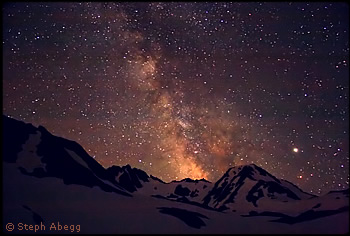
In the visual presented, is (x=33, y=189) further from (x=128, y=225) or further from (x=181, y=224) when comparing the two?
(x=181, y=224)

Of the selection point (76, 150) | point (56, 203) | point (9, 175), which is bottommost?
point (56, 203)

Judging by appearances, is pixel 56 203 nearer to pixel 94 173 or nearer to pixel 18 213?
pixel 18 213

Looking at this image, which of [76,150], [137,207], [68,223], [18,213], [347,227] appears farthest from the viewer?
[76,150]

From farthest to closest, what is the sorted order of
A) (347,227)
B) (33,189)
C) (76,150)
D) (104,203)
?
(76,150) < (104,203) < (33,189) < (347,227)

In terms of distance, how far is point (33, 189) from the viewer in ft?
292

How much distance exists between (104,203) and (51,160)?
3319cm

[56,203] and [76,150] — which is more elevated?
[76,150]

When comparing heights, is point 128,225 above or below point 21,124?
below

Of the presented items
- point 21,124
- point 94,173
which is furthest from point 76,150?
point 21,124

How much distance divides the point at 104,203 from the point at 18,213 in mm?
37494

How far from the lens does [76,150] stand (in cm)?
14500

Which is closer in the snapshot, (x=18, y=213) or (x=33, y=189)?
(x=18, y=213)

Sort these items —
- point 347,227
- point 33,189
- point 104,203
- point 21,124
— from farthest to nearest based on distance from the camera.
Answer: point 21,124 < point 104,203 < point 33,189 < point 347,227

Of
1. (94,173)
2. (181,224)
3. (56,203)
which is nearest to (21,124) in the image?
(94,173)
